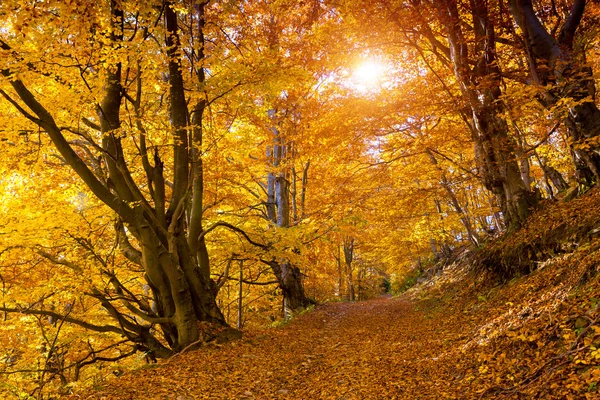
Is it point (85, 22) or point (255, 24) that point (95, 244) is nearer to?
point (85, 22)

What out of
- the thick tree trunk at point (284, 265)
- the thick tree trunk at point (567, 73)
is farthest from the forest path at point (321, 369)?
the thick tree trunk at point (284, 265)

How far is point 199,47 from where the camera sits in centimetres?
810

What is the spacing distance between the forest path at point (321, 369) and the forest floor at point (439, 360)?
18mm

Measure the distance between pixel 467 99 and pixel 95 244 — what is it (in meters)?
9.46

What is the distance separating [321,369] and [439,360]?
1.85m

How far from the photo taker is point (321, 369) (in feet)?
19.9

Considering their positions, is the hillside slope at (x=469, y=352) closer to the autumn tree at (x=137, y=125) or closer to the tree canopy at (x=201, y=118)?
the tree canopy at (x=201, y=118)

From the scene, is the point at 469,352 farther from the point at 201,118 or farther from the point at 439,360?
the point at 201,118

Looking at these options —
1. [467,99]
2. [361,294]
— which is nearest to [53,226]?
[467,99]

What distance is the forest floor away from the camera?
3514 mm

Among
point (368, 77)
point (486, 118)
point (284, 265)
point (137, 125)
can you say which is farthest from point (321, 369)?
point (368, 77)

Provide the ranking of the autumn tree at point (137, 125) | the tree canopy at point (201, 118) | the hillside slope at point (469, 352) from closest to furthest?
1. the hillside slope at point (469, 352)
2. the tree canopy at point (201, 118)
3. the autumn tree at point (137, 125)

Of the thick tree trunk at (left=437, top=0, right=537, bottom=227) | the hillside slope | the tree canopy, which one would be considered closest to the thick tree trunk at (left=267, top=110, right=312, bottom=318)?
the tree canopy

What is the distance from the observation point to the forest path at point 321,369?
4.71m
